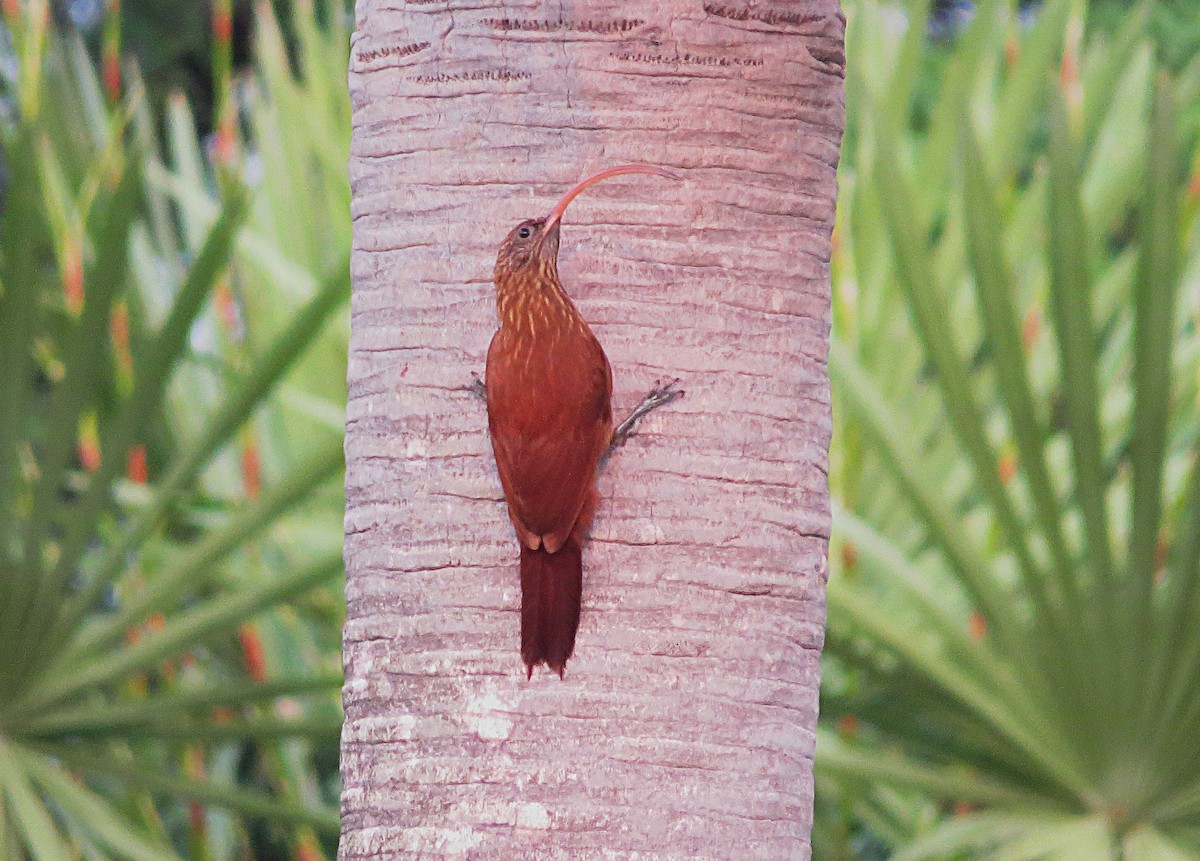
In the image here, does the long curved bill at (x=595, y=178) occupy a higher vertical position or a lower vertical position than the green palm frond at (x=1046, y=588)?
higher

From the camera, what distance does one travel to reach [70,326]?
10.5ft

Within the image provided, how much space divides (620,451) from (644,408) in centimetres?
6

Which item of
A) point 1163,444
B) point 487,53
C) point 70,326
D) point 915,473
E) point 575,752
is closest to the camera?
point 575,752

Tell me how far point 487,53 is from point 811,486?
26.3 inches

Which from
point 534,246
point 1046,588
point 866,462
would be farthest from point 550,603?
point 866,462

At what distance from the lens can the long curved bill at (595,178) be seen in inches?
73.8

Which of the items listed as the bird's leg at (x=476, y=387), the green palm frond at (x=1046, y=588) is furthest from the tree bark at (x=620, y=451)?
the green palm frond at (x=1046, y=588)

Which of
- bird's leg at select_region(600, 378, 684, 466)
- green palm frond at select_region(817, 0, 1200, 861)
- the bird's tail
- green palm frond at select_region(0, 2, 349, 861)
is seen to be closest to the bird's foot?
bird's leg at select_region(600, 378, 684, 466)

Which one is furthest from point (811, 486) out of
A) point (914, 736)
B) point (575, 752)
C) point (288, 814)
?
point (288, 814)

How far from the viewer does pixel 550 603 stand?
6.04 ft

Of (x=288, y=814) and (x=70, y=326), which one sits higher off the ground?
(x=70, y=326)

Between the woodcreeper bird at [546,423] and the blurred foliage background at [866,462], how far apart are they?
3.88ft

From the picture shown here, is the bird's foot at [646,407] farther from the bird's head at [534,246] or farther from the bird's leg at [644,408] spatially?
the bird's head at [534,246]

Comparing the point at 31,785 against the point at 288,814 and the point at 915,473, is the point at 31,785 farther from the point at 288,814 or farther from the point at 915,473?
the point at 915,473
